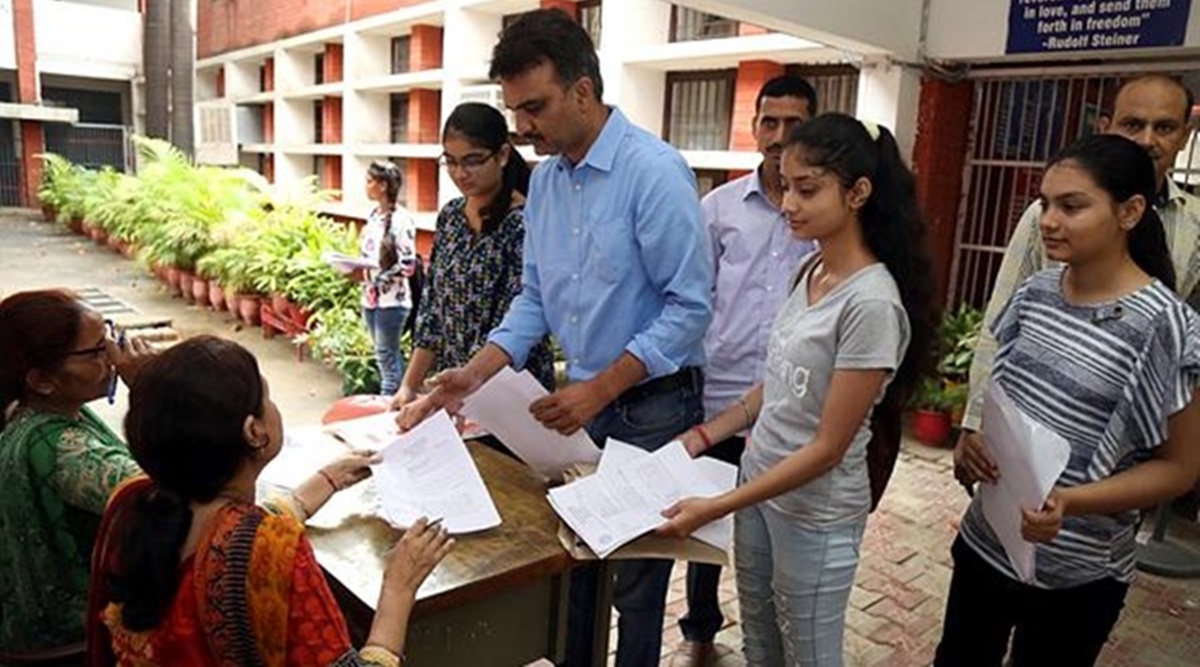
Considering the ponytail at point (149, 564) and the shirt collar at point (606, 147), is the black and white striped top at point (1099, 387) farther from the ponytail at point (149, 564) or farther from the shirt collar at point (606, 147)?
the ponytail at point (149, 564)

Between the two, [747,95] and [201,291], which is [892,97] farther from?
[201,291]

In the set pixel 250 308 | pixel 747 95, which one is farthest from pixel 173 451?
pixel 250 308

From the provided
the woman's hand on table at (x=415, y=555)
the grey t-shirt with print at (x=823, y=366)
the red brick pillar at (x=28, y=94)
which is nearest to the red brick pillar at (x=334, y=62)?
the red brick pillar at (x=28, y=94)

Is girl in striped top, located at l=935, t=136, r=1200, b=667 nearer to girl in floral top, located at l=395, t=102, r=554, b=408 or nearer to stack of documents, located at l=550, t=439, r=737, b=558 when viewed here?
stack of documents, located at l=550, t=439, r=737, b=558

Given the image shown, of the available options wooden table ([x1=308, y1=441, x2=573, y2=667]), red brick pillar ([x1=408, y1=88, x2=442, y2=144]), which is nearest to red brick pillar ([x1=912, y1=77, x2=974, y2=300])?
wooden table ([x1=308, y1=441, x2=573, y2=667])

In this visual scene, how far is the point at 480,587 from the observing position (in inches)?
50.7

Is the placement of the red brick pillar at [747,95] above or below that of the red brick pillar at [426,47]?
Result: below

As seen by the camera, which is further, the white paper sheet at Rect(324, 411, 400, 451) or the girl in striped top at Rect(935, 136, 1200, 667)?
the white paper sheet at Rect(324, 411, 400, 451)

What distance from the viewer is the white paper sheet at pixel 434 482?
1.42 metres

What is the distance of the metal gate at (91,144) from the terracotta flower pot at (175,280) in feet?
29.6

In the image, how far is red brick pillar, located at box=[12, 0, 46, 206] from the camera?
14844 mm

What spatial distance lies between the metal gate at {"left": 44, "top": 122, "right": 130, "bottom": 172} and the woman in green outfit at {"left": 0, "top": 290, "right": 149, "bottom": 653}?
17.0 m

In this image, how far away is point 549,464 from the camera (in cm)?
170

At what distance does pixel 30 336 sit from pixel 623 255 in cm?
106
